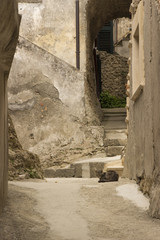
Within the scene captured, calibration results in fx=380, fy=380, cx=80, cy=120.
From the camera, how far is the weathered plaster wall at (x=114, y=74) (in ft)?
56.2

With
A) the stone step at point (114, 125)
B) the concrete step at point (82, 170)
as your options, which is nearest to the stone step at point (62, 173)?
the concrete step at point (82, 170)

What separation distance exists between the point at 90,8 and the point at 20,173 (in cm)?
678

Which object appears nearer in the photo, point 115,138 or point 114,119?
point 115,138

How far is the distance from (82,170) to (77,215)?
4.89m

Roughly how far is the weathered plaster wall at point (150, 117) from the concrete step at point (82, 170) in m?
2.91

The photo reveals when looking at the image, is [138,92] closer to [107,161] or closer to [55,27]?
[107,161]

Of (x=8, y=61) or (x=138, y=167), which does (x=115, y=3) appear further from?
(x=8, y=61)

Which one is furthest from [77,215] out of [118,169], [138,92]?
[118,169]

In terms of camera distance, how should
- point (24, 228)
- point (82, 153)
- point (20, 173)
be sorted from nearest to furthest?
point (24, 228) → point (20, 173) → point (82, 153)

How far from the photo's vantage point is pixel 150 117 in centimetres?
366

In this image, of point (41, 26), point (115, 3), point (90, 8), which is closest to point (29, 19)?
point (41, 26)

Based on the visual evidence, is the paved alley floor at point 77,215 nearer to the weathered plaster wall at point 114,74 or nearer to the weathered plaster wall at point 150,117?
the weathered plaster wall at point 150,117

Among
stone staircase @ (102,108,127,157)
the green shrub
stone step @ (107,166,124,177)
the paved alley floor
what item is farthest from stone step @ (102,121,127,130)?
the paved alley floor

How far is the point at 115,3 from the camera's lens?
11.3 metres
